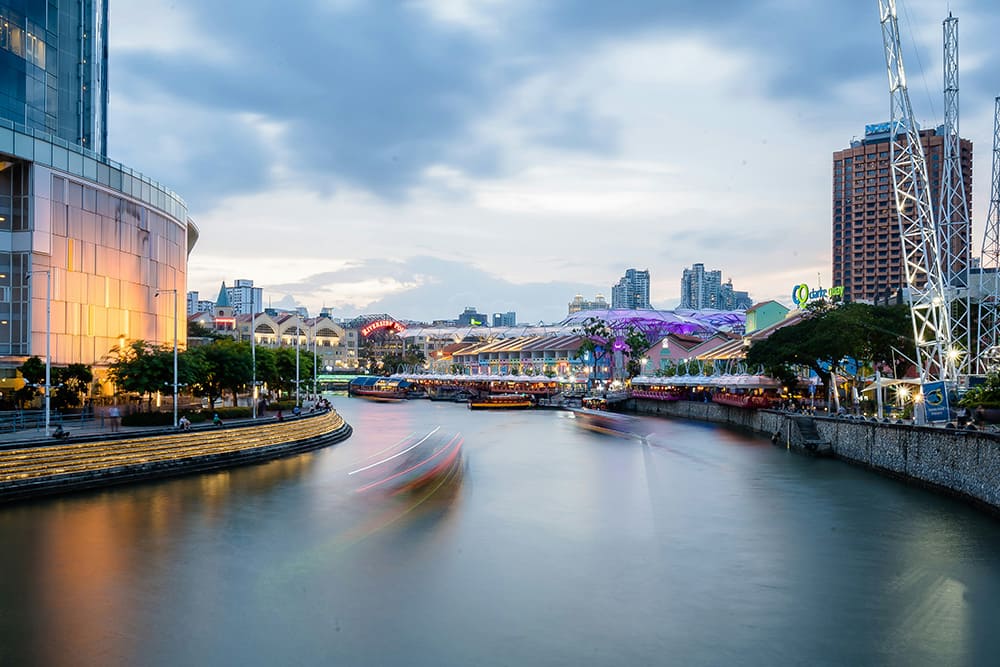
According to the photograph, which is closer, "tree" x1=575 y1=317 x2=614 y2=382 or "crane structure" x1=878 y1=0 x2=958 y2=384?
"crane structure" x1=878 y1=0 x2=958 y2=384

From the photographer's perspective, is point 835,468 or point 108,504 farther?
point 835,468

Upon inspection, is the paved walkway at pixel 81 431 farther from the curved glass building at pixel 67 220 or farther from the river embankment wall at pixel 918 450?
the river embankment wall at pixel 918 450

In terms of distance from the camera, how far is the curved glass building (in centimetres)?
5450

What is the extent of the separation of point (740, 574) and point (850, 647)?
6453mm

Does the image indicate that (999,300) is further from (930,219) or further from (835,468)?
(835,468)

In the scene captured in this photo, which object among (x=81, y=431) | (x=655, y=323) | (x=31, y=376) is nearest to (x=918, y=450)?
(x=81, y=431)

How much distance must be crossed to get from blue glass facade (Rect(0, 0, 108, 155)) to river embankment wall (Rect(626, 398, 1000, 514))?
203 feet

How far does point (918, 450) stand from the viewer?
41906mm

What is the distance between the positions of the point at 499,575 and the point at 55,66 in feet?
211

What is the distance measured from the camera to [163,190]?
7162cm

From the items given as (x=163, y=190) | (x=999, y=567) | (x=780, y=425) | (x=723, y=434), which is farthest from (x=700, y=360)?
(x=999, y=567)

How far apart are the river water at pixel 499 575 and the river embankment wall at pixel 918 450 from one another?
131cm

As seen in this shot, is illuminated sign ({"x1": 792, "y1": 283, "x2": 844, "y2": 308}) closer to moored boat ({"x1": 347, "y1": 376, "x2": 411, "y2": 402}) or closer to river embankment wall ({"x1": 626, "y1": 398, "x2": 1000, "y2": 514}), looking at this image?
river embankment wall ({"x1": 626, "y1": 398, "x2": 1000, "y2": 514})

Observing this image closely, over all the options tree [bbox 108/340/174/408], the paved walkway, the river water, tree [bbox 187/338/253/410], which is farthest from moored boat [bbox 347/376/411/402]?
the river water
